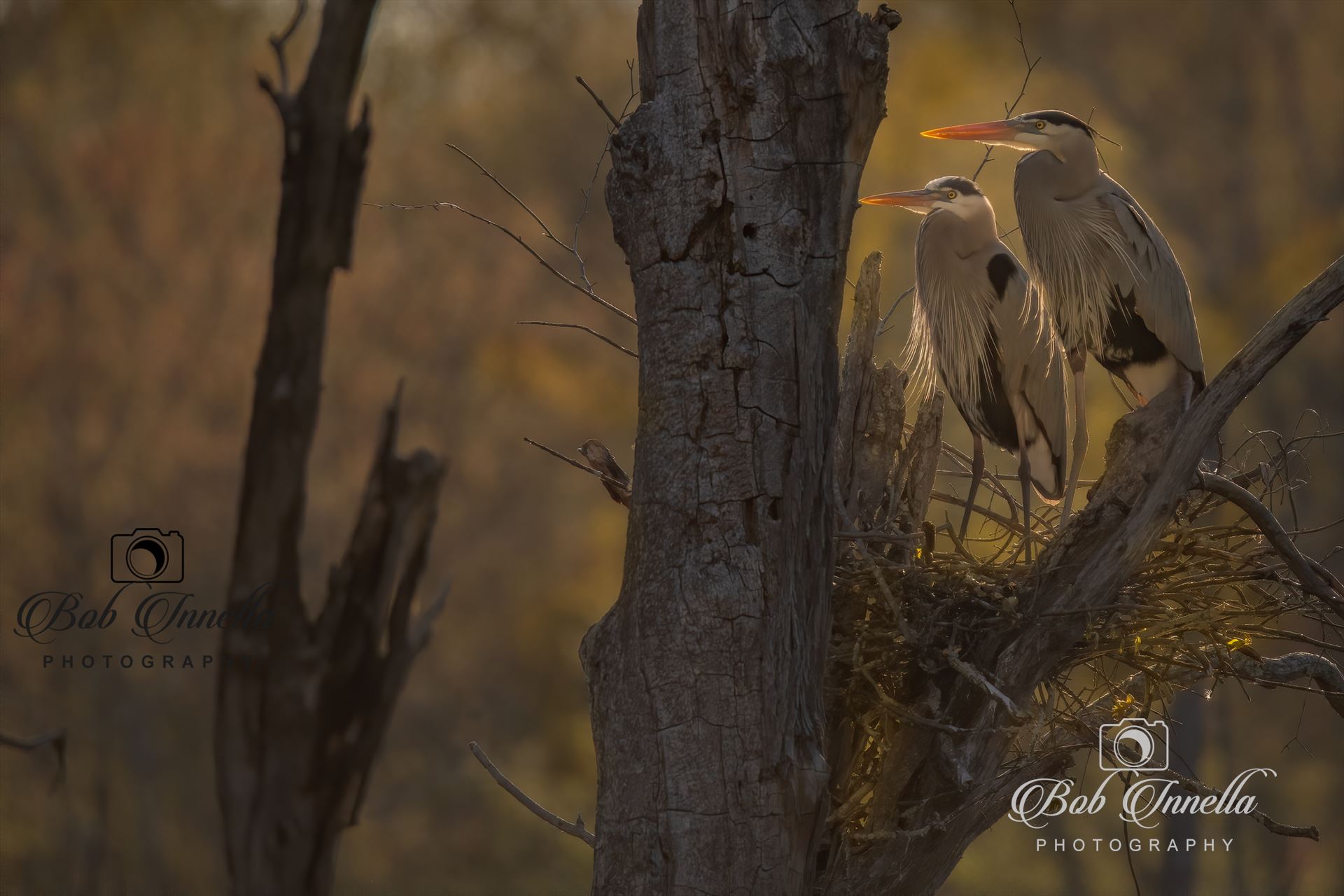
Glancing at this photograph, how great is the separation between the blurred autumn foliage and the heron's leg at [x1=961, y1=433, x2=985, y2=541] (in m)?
2.47

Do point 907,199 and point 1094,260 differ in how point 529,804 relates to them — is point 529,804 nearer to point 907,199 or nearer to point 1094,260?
point 907,199

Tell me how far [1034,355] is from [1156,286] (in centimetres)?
30

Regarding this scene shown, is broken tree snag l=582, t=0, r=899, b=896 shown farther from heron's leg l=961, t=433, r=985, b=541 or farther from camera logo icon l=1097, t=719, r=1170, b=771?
heron's leg l=961, t=433, r=985, b=541

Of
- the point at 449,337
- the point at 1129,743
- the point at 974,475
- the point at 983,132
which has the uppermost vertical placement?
the point at 449,337

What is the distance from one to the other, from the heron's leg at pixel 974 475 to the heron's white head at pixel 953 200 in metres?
0.49

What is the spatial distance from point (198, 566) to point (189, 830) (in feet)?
5.16

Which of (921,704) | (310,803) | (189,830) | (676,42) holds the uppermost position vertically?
(676,42)

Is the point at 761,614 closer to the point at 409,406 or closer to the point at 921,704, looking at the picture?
the point at 921,704

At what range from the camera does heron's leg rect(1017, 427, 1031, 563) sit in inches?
103

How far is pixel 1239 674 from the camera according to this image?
7.28 ft

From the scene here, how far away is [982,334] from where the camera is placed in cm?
275

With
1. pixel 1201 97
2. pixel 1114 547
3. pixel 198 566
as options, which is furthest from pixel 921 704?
pixel 1201 97

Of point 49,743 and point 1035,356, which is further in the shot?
point 1035,356

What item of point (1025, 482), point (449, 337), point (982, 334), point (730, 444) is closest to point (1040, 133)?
point (982, 334)
